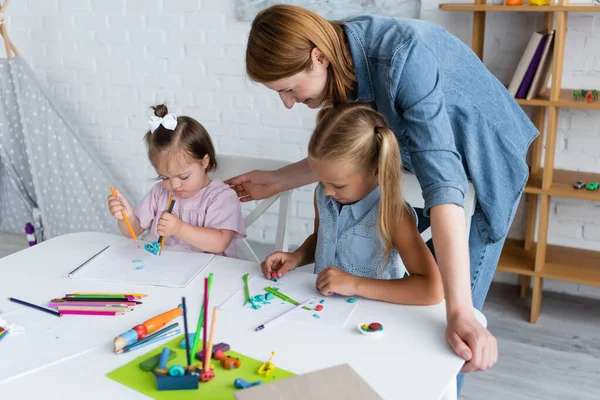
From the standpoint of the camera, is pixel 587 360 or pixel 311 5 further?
pixel 311 5

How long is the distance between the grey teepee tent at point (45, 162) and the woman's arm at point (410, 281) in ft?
7.59

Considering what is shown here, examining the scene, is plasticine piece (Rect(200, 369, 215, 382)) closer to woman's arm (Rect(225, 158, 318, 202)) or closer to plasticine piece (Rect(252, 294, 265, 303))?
plasticine piece (Rect(252, 294, 265, 303))

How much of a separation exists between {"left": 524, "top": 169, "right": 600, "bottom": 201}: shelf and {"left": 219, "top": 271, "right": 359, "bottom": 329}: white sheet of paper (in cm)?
145

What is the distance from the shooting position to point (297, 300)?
1277mm

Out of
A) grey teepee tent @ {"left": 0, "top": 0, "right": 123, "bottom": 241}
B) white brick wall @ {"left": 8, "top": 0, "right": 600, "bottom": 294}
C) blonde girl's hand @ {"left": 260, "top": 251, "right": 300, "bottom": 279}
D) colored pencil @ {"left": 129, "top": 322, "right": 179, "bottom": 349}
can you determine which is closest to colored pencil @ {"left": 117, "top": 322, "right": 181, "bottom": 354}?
colored pencil @ {"left": 129, "top": 322, "right": 179, "bottom": 349}

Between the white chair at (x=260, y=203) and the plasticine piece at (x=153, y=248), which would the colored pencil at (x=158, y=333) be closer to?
the plasticine piece at (x=153, y=248)

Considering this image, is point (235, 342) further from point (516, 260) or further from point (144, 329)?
point (516, 260)

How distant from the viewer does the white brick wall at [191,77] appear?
2719mm

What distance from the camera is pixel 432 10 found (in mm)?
2803

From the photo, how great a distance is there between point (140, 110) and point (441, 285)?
2.58 meters

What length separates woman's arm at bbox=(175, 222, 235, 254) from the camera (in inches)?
63.9

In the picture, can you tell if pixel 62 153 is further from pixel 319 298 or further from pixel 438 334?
pixel 438 334

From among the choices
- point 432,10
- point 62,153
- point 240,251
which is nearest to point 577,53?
point 432,10

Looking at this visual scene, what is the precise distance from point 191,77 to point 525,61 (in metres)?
1.62
